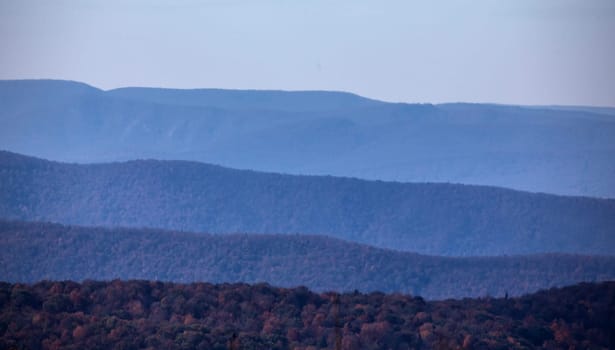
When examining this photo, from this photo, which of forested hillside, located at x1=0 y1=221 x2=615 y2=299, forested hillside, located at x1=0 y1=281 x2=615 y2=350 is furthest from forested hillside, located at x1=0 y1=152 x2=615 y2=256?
forested hillside, located at x1=0 y1=281 x2=615 y2=350

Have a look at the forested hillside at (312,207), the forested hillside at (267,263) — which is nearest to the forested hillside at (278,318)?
→ the forested hillside at (267,263)

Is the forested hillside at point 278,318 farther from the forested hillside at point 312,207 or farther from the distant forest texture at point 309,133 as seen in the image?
the distant forest texture at point 309,133

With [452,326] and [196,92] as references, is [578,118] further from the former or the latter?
[452,326]

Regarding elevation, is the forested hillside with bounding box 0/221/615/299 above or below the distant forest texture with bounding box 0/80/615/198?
below

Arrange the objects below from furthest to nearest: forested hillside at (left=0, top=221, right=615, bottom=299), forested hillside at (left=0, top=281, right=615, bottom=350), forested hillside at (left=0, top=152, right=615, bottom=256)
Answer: forested hillside at (left=0, top=152, right=615, bottom=256) < forested hillside at (left=0, top=221, right=615, bottom=299) < forested hillside at (left=0, top=281, right=615, bottom=350)

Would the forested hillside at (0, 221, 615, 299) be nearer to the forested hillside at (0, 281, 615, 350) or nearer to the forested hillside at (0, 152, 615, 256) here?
the forested hillside at (0, 152, 615, 256)

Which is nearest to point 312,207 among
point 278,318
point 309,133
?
point 278,318
